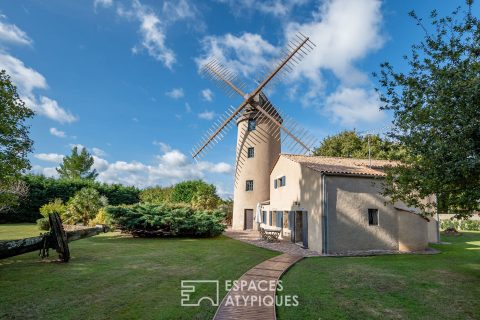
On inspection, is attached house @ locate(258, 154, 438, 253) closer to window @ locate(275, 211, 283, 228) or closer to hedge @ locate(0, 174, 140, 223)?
window @ locate(275, 211, 283, 228)

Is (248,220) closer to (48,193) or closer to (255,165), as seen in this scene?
(255,165)

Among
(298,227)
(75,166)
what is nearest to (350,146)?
(298,227)

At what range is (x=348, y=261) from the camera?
11.8 m

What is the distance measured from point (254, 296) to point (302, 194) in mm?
10431

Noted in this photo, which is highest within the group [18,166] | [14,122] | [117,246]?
[14,122]

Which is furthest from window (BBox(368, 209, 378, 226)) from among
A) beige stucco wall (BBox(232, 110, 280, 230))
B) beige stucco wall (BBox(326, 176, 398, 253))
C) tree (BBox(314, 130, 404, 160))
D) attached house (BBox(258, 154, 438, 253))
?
tree (BBox(314, 130, 404, 160))

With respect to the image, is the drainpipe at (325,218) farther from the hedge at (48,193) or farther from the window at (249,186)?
the hedge at (48,193)

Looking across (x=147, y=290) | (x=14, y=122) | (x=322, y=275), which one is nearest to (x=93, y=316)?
(x=147, y=290)

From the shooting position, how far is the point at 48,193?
3067 centimetres

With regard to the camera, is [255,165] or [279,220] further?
[255,165]

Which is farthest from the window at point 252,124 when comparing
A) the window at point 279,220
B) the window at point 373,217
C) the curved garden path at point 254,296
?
the curved garden path at point 254,296

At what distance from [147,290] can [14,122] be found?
28.2ft

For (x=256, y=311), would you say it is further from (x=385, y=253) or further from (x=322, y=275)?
(x=385, y=253)

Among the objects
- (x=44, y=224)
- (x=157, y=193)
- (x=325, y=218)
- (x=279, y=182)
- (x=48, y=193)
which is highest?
(x=279, y=182)
